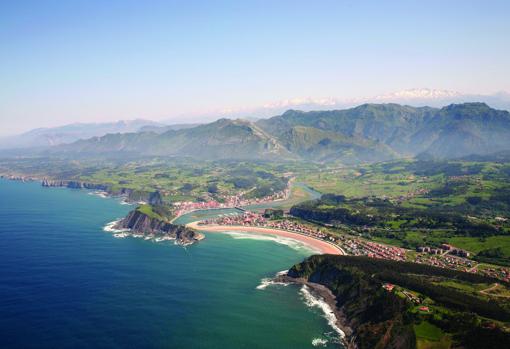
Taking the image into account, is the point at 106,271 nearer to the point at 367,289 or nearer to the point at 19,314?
the point at 19,314

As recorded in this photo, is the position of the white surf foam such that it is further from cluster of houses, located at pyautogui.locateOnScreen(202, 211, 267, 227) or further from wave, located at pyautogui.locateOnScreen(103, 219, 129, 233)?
wave, located at pyautogui.locateOnScreen(103, 219, 129, 233)

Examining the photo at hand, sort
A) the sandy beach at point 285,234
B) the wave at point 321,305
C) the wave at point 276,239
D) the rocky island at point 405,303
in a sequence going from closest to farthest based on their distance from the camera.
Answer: the rocky island at point 405,303 < the wave at point 321,305 < the sandy beach at point 285,234 < the wave at point 276,239

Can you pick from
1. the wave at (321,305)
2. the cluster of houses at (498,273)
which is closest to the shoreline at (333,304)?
the wave at (321,305)

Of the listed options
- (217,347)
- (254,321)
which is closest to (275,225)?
(254,321)

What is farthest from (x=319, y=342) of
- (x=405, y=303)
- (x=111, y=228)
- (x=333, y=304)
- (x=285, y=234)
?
(x=111, y=228)

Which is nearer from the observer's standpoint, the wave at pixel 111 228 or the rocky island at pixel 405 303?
the rocky island at pixel 405 303

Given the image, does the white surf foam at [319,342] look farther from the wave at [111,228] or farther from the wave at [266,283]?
the wave at [111,228]
